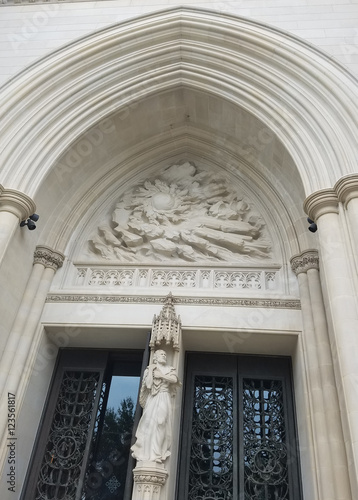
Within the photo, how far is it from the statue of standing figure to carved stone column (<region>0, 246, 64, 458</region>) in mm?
1650

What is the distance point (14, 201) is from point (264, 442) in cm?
455

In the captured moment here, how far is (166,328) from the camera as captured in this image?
4.98 meters

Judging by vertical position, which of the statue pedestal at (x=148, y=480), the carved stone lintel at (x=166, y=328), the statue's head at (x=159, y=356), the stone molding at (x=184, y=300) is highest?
the stone molding at (x=184, y=300)

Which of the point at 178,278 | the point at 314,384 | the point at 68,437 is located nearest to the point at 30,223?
the point at 178,278

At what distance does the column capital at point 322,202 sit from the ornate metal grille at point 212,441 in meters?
2.61

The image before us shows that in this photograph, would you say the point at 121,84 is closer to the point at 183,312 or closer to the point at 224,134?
the point at 224,134

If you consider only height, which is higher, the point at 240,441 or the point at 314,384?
the point at 314,384

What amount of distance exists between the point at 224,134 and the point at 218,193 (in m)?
1.07

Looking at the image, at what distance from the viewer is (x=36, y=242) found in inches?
237

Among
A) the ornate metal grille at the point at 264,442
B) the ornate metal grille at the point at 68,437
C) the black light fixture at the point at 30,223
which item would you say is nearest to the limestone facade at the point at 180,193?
the black light fixture at the point at 30,223

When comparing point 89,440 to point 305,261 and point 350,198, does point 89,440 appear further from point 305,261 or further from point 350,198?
point 350,198

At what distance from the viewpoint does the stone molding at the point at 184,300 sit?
538cm

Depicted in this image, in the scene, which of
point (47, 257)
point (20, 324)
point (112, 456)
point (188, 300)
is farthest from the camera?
point (47, 257)

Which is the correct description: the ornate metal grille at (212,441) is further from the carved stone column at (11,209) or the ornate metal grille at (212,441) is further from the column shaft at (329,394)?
the carved stone column at (11,209)
